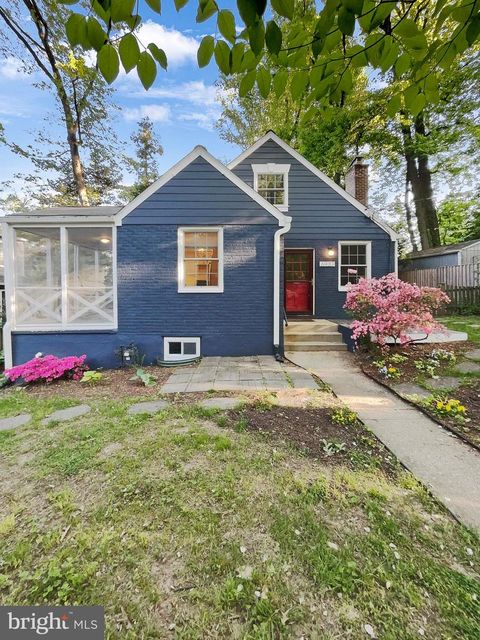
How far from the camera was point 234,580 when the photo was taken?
1.62m

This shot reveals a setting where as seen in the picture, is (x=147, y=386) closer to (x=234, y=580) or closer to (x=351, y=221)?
(x=234, y=580)

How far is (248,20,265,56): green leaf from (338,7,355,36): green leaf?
0.34m

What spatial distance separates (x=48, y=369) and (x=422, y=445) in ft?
21.1

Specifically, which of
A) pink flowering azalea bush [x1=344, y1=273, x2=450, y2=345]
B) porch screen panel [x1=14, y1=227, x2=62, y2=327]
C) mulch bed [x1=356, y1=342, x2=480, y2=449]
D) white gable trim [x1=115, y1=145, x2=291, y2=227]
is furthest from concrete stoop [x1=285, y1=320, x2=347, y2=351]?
porch screen panel [x1=14, y1=227, x2=62, y2=327]

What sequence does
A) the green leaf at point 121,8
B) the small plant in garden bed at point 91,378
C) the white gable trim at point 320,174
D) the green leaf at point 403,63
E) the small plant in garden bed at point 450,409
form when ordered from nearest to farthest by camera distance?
the green leaf at point 121,8 < the green leaf at point 403,63 < the small plant in garden bed at point 450,409 < the small plant in garden bed at point 91,378 < the white gable trim at point 320,174

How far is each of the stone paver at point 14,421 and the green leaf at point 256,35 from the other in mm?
4732

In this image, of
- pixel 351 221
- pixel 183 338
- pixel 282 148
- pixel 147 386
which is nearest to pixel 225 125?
pixel 282 148

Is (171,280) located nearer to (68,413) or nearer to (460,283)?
(68,413)

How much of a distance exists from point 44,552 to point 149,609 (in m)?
0.82

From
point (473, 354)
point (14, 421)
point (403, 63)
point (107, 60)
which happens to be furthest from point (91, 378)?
point (473, 354)

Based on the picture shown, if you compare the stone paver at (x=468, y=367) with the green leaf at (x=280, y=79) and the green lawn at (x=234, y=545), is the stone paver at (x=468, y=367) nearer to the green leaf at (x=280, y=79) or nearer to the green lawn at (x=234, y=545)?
the green lawn at (x=234, y=545)

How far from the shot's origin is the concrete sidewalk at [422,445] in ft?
7.64

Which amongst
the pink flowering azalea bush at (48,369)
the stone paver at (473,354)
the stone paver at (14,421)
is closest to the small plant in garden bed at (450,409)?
the stone paver at (473,354)
